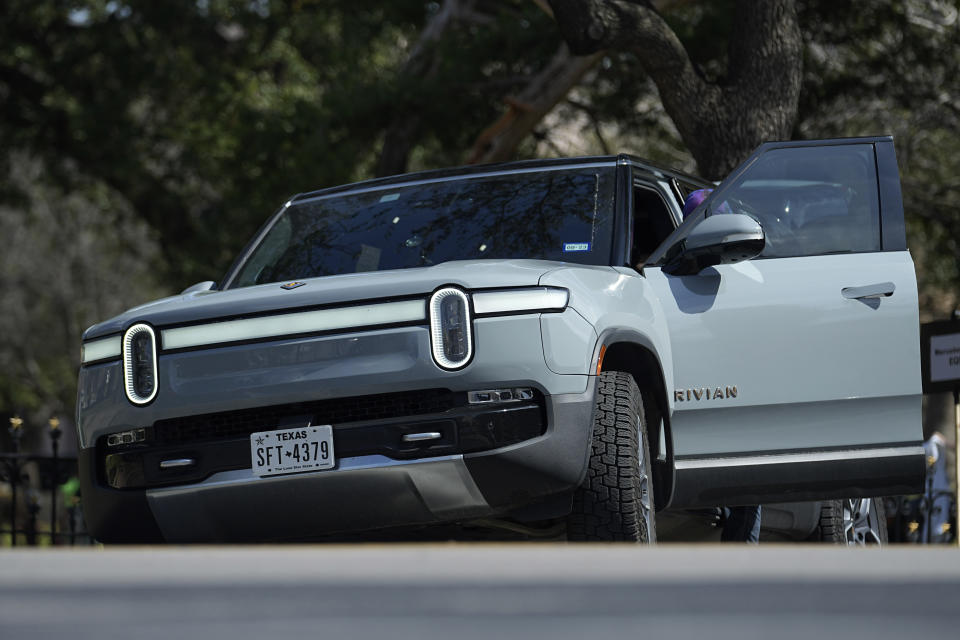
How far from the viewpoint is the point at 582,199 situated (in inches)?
231

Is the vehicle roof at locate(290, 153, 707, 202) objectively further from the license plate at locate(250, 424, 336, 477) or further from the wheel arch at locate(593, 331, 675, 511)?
the license plate at locate(250, 424, 336, 477)

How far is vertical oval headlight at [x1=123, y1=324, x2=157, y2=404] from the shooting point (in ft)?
16.1

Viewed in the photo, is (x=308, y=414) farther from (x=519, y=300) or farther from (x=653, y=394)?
(x=653, y=394)

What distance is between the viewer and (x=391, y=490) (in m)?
4.57

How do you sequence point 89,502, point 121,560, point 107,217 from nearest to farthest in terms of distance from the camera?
point 121,560
point 89,502
point 107,217

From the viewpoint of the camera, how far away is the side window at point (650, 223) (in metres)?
→ 6.38

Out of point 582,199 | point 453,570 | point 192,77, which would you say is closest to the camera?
point 453,570

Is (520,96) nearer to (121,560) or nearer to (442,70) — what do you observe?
(442,70)

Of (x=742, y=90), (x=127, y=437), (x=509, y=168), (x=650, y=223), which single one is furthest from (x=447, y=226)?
(x=742, y=90)

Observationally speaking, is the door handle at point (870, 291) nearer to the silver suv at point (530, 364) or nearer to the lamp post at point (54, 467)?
the silver suv at point (530, 364)

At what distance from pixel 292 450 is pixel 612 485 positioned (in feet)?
3.61

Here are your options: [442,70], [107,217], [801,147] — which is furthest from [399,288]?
[107,217]

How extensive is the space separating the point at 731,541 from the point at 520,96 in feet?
24.6

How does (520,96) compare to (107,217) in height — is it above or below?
below
